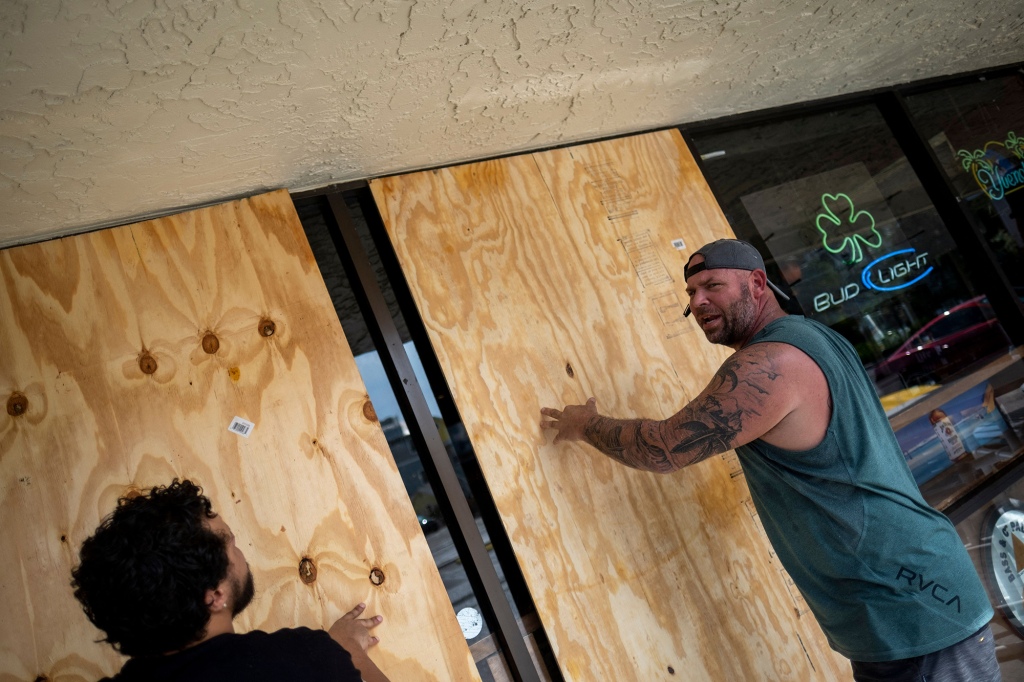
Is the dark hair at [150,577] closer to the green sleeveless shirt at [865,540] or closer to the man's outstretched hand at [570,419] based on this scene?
the man's outstretched hand at [570,419]

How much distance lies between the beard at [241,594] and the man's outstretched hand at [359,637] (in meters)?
0.23

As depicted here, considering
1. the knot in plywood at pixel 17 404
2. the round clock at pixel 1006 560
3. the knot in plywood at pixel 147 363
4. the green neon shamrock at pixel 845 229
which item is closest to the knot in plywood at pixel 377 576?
the knot in plywood at pixel 147 363

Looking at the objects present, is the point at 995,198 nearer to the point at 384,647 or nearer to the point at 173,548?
the point at 384,647

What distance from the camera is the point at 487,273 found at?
221cm

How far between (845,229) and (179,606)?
2.99 m

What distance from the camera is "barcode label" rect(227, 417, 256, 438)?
174cm

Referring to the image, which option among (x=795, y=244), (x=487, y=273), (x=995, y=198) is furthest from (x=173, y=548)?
(x=995, y=198)

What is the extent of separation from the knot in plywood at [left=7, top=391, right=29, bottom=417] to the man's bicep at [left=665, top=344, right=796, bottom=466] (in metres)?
1.54

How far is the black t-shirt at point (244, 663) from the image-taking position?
1.24 m

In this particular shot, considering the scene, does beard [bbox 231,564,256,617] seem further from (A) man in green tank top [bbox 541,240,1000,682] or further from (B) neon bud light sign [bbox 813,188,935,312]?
Result: (B) neon bud light sign [bbox 813,188,935,312]

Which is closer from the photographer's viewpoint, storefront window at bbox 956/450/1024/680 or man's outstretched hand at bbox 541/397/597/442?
man's outstretched hand at bbox 541/397/597/442

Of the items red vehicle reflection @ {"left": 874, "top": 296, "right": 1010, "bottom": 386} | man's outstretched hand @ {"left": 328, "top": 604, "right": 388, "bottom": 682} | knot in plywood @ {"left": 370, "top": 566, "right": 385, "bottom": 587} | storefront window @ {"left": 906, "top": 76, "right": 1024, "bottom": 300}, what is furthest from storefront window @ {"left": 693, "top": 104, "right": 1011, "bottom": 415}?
man's outstretched hand @ {"left": 328, "top": 604, "right": 388, "bottom": 682}

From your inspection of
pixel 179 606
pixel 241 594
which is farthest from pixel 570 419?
pixel 179 606

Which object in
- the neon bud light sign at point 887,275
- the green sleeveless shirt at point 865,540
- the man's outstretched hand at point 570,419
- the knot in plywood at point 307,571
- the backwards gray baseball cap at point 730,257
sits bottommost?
the green sleeveless shirt at point 865,540
